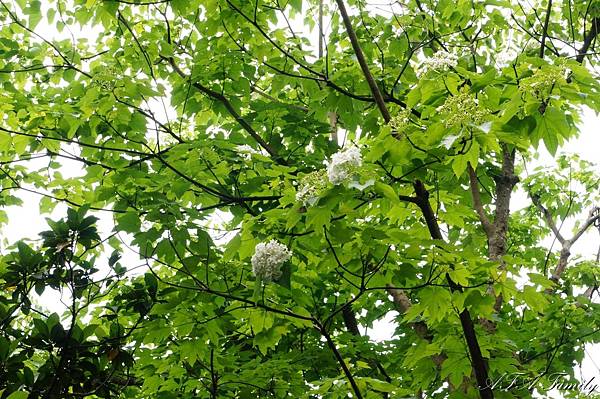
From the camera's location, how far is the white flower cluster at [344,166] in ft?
7.41

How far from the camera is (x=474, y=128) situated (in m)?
2.29

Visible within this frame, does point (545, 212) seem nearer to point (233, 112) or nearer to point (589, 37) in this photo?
point (589, 37)

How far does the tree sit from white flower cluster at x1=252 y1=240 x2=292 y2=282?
0.05 ft

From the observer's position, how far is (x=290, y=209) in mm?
2492

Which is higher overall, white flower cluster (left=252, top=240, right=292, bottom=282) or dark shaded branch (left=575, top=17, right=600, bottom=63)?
dark shaded branch (left=575, top=17, right=600, bottom=63)

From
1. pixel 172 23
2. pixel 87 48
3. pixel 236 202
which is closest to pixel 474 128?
pixel 236 202

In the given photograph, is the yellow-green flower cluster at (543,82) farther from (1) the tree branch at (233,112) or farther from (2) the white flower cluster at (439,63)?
(1) the tree branch at (233,112)

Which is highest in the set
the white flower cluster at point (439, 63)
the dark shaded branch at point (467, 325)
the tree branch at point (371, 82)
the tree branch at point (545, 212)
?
the tree branch at point (545, 212)

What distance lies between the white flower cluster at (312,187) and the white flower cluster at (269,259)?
0.33 metres

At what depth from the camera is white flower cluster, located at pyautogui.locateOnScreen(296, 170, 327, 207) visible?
2.36 meters

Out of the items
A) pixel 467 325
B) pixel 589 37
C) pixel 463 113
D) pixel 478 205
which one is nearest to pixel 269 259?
pixel 463 113

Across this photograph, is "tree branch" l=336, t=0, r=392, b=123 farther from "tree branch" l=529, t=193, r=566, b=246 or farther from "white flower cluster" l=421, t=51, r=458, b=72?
"tree branch" l=529, t=193, r=566, b=246

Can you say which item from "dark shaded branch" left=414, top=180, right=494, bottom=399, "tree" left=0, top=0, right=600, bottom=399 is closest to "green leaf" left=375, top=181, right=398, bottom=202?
"tree" left=0, top=0, right=600, bottom=399

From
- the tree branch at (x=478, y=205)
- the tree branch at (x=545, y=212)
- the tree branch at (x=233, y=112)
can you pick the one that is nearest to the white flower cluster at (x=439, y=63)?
the tree branch at (x=233, y=112)
